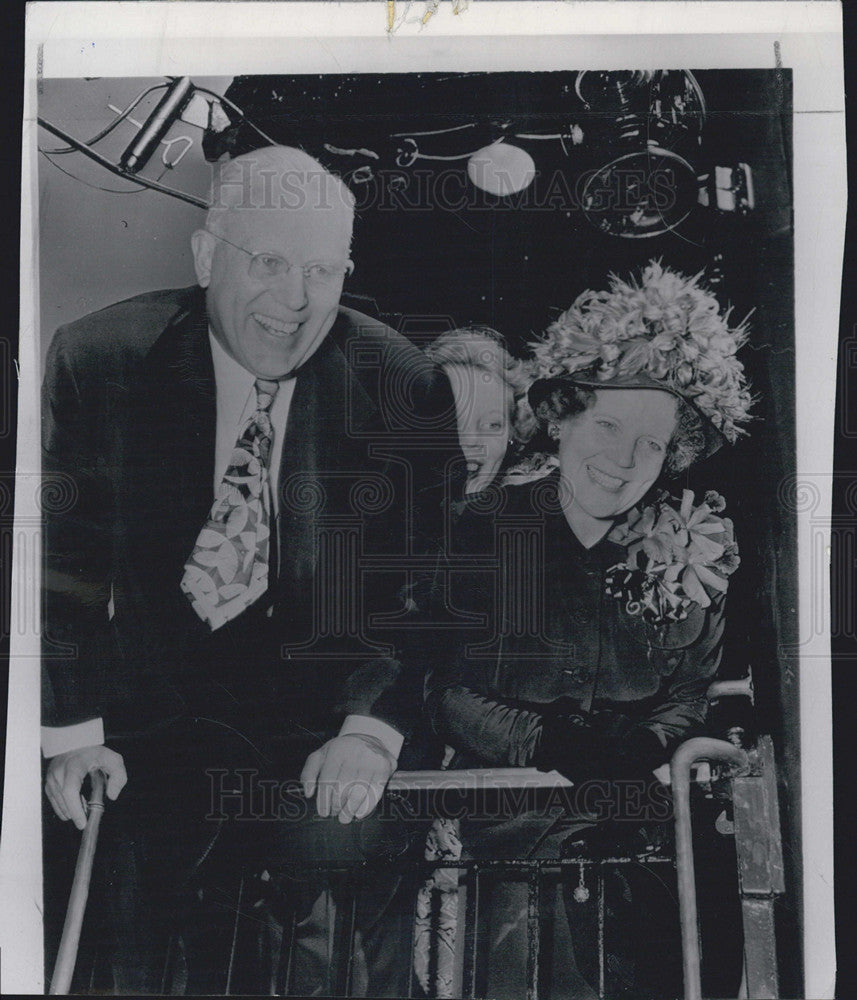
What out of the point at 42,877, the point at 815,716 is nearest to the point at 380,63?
the point at 815,716

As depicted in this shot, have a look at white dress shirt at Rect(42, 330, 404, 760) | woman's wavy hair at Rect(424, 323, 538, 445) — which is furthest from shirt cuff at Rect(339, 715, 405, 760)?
woman's wavy hair at Rect(424, 323, 538, 445)

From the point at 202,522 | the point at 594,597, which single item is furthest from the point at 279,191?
the point at 594,597

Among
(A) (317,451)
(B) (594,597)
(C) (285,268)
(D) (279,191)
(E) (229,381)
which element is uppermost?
(D) (279,191)

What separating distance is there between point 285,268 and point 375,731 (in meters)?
0.78

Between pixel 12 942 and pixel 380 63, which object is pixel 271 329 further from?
pixel 12 942

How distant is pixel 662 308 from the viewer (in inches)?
57.5

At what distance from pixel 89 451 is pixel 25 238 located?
1.24 feet

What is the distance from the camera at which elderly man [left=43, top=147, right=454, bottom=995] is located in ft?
4.76

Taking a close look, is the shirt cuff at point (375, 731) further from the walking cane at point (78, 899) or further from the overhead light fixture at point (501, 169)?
the overhead light fixture at point (501, 169)

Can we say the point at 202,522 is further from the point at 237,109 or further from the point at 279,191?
the point at 237,109

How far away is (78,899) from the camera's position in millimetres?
1454

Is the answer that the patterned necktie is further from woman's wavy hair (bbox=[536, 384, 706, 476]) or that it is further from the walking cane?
woman's wavy hair (bbox=[536, 384, 706, 476])

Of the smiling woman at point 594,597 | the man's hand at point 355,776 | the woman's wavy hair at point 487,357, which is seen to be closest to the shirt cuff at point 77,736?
the man's hand at point 355,776

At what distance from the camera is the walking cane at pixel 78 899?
1.45 metres
